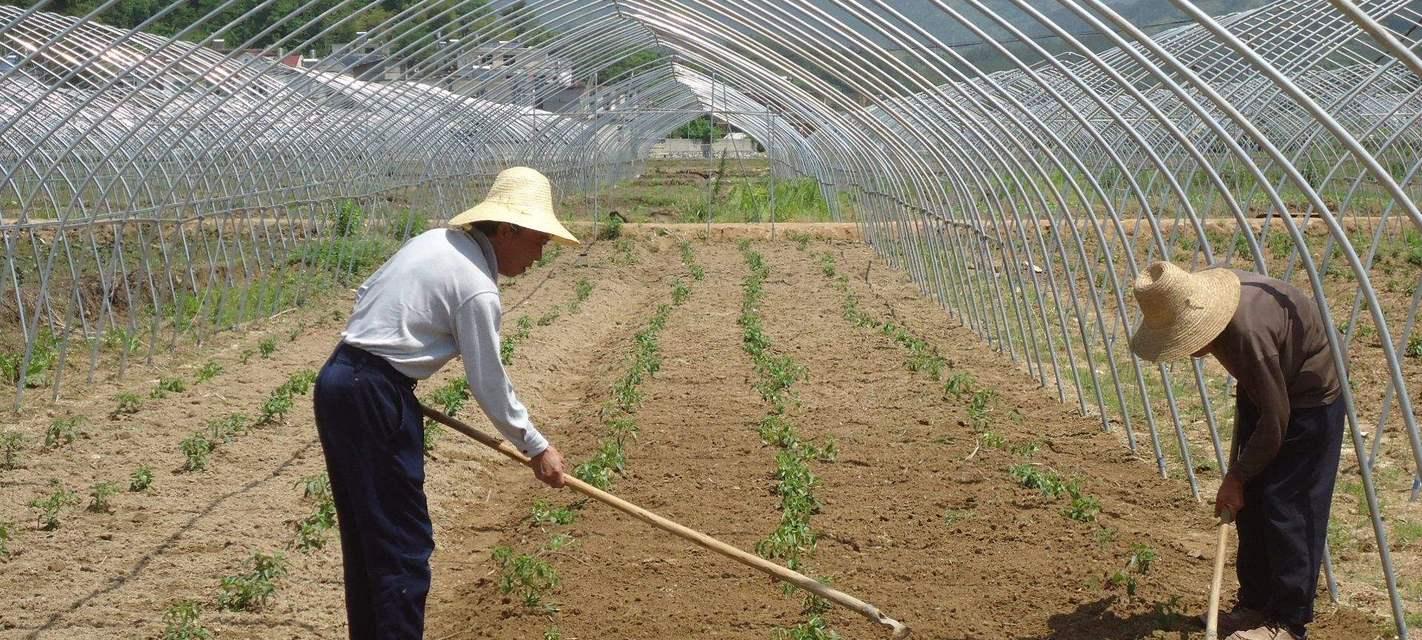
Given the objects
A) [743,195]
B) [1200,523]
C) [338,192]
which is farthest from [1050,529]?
[743,195]

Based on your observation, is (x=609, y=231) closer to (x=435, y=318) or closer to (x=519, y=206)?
(x=519, y=206)

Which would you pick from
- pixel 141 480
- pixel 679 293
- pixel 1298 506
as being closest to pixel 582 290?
pixel 679 293

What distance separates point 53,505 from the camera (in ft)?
21.1

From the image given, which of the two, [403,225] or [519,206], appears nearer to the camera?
[519,206]

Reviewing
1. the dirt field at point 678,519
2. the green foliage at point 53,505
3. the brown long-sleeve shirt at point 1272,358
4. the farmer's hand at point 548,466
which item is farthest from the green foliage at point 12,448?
the brown long-sleeve shirt at point 1272,358

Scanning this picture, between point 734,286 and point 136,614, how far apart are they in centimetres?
1242

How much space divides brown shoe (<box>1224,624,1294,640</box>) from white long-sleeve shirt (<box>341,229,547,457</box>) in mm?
2516

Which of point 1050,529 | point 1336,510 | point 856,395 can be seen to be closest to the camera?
point 1050,529

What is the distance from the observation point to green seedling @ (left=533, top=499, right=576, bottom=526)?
262 inches

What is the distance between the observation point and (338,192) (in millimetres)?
16766

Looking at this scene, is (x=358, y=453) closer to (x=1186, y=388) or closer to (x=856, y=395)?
(x=856, y=395)

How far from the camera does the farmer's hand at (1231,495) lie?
464cm

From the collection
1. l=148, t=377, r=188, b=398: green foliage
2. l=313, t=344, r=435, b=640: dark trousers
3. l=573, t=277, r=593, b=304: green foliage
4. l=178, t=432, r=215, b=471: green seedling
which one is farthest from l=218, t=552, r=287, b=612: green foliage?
l=573, t=277, r=593, b=304: green foliage

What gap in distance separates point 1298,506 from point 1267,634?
0.45m
